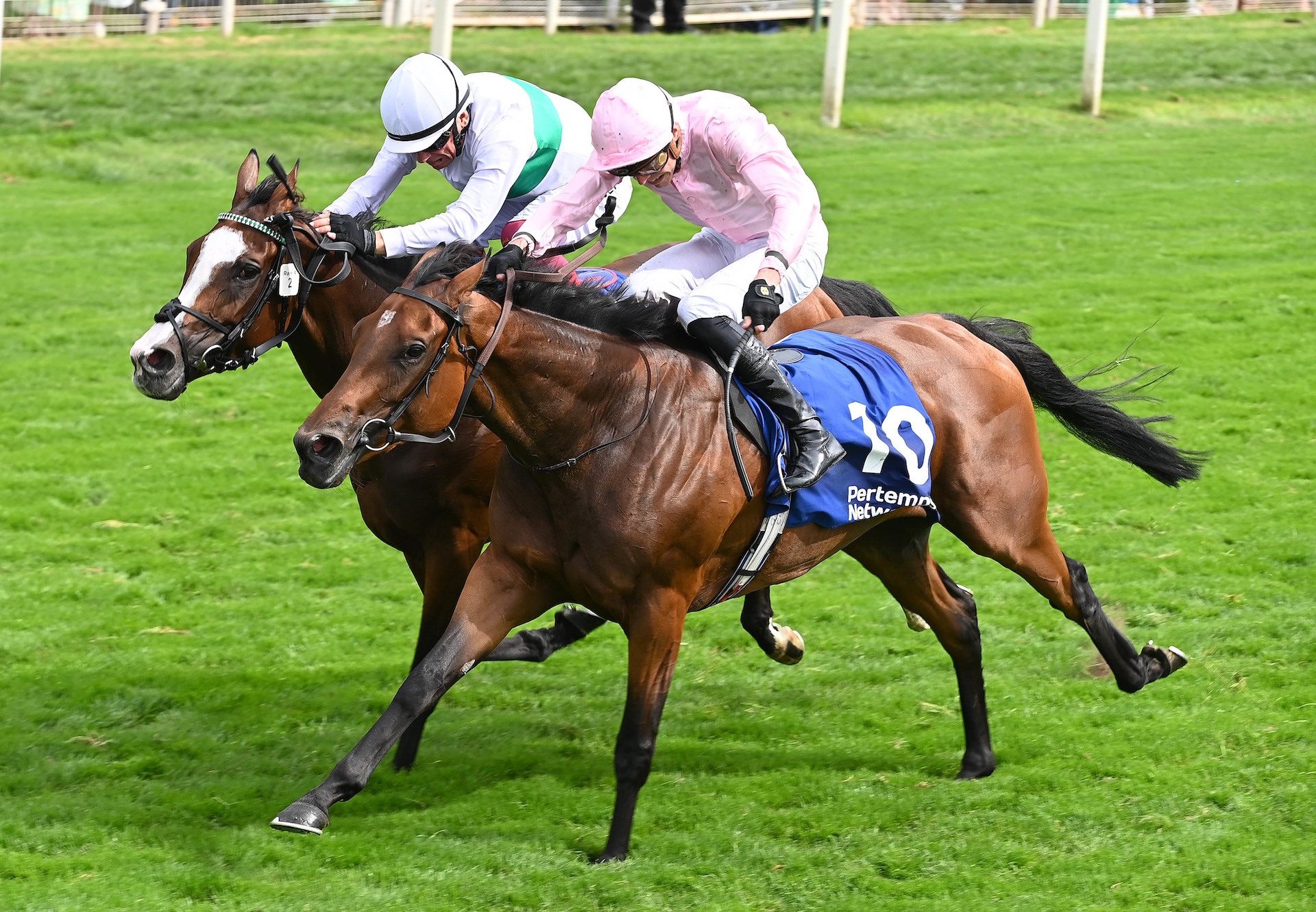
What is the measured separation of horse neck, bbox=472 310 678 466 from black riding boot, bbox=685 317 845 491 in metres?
0.30

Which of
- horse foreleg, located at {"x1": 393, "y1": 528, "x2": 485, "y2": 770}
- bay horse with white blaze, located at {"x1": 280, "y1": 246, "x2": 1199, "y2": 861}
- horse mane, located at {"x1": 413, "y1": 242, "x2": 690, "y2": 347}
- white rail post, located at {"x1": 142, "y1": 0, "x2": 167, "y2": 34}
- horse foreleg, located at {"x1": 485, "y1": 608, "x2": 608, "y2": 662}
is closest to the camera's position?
bay horse with white blaze, located at {"x1": 280, "y1": 246, "x2": 1199, "y2": 861}

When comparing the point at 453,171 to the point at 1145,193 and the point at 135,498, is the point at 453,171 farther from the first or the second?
the point at 1145,193

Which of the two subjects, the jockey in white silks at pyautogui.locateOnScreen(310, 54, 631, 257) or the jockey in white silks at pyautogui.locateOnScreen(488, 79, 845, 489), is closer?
the jockey in white silks at pyautogui.locateOnScreen(488, 79, 845, 489)

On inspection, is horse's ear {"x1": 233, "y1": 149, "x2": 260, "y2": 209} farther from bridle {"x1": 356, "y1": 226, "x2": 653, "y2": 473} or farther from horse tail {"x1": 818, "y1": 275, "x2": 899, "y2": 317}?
horse tail {"x1": 818, "y1": 275, "x2": 899, "y2": 317}

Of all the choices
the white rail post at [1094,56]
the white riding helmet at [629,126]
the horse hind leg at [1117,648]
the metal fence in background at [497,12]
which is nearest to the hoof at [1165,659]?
the horse hind leg at [1117,648]

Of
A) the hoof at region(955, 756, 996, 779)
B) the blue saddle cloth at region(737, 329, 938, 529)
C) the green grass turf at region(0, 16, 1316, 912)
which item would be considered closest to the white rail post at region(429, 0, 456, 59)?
the green grass turf at region(0, 16, 1316, 912)

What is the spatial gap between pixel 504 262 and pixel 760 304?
32.1 inches

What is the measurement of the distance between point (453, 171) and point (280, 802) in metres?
2.32

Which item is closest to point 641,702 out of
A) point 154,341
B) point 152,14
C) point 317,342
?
point 317,342

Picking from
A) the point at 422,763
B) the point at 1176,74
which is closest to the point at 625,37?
the point at 1176,74

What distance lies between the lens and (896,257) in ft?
40.4

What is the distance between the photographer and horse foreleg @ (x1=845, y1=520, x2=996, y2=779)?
17.5ft

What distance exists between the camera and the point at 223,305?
193 inches

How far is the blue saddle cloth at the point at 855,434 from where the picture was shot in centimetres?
484
